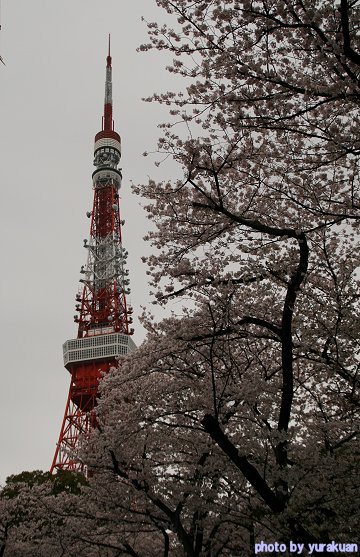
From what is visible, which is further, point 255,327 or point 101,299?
point 101,299

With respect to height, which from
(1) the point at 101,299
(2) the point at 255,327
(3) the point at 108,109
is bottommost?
(2) the point at 255,327

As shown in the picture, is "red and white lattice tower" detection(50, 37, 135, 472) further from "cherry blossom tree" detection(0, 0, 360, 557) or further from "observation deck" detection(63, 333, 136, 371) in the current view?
"cherry blossom tree" detection(0, 0, 360, 557)

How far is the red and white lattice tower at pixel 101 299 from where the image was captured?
42.0 metres

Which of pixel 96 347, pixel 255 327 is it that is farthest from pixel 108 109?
pixel 255 327

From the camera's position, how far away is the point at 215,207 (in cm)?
586

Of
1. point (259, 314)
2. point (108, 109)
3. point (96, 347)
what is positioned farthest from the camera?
point (108, 109)

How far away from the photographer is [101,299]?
49.2m

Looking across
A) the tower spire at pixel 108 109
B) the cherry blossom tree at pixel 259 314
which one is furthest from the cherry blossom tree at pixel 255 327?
the tower spire at pixel 108 109

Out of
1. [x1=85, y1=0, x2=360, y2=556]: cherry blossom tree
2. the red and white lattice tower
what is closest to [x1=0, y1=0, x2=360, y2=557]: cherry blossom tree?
[x1=85, y1=0, x2=360, y2=556]: cherry blossom tree

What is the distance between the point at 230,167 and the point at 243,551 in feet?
23.3

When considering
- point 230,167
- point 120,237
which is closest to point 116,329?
point 120,237

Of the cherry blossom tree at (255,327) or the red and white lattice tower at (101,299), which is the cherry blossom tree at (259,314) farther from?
the red and white lattice tower at (101,299)

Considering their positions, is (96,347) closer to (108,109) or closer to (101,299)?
(101,299)

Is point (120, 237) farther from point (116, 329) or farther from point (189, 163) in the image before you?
point (189, 163)
